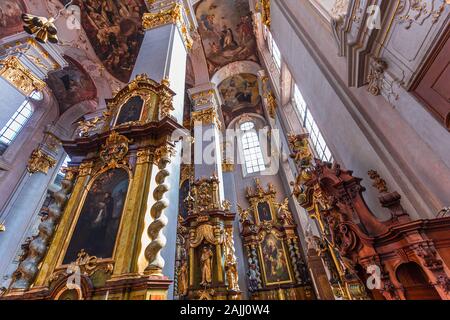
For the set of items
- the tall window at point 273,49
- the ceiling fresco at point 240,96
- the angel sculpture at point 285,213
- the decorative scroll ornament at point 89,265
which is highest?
the ceiling fresco at point 240,96

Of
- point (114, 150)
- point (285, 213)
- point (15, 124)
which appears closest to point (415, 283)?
point (114, 150)

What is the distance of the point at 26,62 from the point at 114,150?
4784mm

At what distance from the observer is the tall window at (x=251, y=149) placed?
12477 mm

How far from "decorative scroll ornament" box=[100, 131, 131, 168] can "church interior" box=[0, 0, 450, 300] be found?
0.02 metres

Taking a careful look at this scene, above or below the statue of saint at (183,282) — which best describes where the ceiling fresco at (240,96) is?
above

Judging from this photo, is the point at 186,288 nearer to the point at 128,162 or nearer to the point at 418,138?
the point at 128,162

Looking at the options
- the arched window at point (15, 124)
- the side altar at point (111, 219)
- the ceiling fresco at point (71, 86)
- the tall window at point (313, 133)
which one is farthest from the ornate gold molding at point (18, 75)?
the tall window at point (313, 133)

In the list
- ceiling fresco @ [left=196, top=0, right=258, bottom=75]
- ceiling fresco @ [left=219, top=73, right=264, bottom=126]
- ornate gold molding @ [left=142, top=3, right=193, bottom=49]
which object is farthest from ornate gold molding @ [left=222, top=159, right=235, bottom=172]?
ornate gold molding @ [left=142, top=3, right=193, bottom=49]

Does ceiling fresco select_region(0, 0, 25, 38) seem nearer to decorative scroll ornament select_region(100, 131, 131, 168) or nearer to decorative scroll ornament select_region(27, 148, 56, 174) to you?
decorative scroll ornament select_region(27, 148, 56, 174)

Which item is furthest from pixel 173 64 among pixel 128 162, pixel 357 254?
pixel 357 254

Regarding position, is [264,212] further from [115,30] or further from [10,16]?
[10,16]

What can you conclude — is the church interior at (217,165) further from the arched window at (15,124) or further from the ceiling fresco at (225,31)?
the ceiling fresco at (225,31)

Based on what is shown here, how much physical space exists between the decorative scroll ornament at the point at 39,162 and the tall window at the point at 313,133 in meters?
11.4

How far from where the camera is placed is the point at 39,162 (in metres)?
9.42
